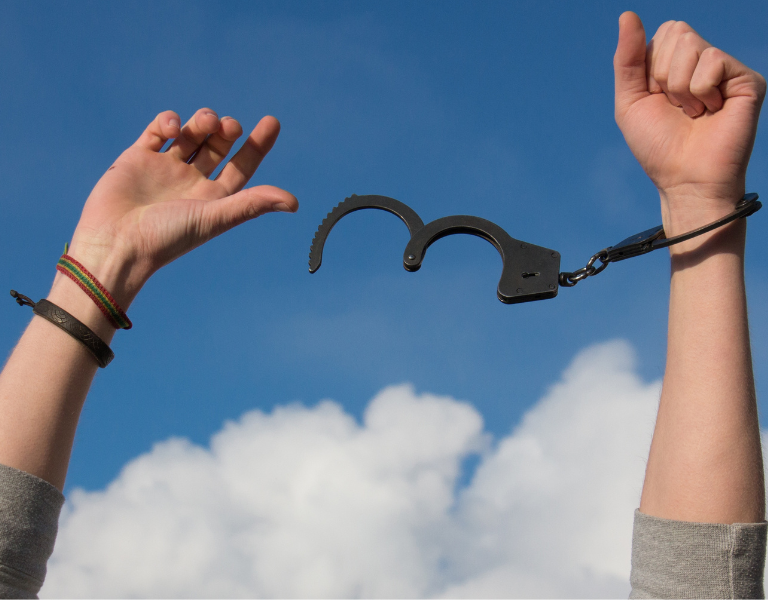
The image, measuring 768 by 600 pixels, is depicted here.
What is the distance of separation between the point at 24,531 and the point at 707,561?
2117mm

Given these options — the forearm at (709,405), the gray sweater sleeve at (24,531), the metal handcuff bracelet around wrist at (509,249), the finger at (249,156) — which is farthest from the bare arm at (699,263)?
the gray sweater sleeve at (24,531)

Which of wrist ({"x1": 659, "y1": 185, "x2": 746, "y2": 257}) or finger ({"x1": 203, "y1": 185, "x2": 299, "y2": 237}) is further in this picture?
finger ({"x1": 203, "y1": 185, "x2": 299, "y2": 237})

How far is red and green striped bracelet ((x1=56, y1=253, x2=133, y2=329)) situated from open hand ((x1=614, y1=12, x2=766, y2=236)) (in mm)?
2201

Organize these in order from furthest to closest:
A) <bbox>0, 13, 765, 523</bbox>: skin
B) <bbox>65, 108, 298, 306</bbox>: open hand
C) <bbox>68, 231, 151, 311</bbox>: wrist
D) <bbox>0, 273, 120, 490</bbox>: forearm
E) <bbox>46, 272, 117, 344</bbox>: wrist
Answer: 1. <bbox>65, 108, 298, 306</bbox>: open hand
2. <bbox>68, 231, 151, 311</bbox>: wrist
3. <bbox>46, 272, 117, 344</bbox>: wrist
4. <bbox>0, 273, 120, 490</bbox>: forearm
5. <bbox>0, 13, 765, 523</bbox>: skin

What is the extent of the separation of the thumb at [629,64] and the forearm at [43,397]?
2.35 m

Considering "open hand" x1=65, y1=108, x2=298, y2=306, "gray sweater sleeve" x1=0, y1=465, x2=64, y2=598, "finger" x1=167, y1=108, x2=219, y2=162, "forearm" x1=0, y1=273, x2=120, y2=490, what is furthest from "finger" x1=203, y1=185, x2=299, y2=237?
"gray sweater sleeve" x1=0, y1=465, x2=64, y2=598

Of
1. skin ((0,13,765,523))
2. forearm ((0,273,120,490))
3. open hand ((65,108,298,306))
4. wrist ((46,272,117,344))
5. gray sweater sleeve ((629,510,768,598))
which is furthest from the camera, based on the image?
open hand ((65,108,298,306))

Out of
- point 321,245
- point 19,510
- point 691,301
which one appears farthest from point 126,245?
point 691,301

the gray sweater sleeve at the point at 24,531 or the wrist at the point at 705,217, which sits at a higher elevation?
the wrist at the point at 705,217

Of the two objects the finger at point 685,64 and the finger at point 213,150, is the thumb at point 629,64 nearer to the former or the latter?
the finger at point 685,64

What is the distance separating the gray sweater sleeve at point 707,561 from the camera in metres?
1.96

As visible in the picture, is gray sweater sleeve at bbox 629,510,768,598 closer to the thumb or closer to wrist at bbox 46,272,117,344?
the thumb

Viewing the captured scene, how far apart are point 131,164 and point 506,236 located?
1878 millimetres

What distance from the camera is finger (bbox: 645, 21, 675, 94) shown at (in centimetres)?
256
